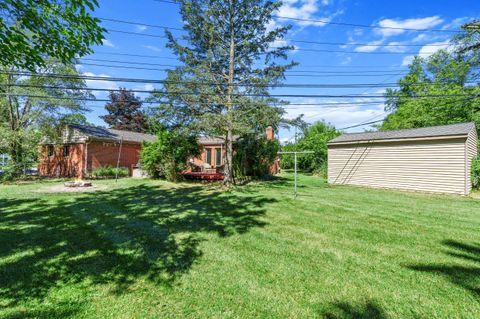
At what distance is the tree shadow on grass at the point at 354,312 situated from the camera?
2.39 m

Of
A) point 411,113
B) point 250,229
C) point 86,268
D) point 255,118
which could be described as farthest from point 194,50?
point 411,113

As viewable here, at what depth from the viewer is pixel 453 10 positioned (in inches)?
452

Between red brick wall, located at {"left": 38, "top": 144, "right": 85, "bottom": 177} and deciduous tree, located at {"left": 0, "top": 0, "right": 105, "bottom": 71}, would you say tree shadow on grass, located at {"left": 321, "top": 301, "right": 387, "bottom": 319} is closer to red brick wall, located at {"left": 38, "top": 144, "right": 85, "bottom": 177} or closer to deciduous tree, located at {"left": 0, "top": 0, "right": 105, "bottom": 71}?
deciduous tree, located at {"left": 0, "top": 0, "right": 105, "bottom": 71}

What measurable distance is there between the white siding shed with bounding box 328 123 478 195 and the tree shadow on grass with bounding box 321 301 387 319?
10994 mm

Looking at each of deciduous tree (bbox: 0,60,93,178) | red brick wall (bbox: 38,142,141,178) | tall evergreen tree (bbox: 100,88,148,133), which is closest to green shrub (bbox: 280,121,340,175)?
red brick wall (bbox: 38,142,141,178)

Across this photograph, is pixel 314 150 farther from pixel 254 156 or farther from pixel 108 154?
pixel 108 154

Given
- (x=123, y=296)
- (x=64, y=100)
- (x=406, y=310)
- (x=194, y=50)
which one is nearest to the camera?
(x=406, y=310)

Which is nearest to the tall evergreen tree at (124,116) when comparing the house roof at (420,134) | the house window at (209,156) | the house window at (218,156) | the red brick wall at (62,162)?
the red brick wall at (62,162)

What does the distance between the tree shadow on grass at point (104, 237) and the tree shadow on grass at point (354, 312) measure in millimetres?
1912

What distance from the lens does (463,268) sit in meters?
3.42

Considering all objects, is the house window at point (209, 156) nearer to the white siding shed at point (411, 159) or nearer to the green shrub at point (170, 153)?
the green shrub at point (170, 153)

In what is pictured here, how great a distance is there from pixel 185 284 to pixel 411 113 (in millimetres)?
26212

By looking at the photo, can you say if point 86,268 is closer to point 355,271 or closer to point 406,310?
point 355,271

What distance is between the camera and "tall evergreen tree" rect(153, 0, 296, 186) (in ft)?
37.9
